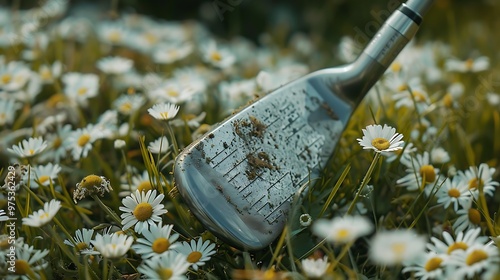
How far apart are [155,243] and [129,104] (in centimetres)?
60

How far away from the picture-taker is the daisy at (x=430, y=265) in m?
0.94

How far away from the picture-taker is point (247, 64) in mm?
2379

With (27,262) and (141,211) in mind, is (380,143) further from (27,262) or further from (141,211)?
(27,262)

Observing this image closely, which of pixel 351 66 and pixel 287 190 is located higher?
pixel 351 66

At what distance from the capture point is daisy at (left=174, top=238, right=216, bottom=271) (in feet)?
3.44

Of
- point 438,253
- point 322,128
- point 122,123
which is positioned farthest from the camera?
point 122,123

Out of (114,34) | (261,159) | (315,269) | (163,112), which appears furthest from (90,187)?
(114,34)

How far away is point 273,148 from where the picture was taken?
119cm

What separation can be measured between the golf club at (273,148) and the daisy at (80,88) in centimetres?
69

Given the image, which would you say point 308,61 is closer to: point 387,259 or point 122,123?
point 122,123

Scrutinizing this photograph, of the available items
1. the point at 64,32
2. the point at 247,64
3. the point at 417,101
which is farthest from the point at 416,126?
the point at 64,32

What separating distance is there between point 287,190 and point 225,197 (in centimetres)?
14

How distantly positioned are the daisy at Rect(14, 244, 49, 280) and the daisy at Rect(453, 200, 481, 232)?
775 mm

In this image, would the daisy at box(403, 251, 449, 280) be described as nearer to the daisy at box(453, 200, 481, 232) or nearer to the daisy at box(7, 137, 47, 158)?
the daisy at box(453, 200, 481, 232)
